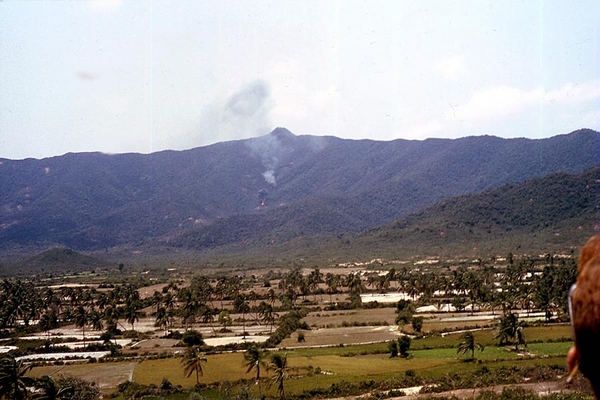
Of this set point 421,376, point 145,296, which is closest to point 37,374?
point 421,376

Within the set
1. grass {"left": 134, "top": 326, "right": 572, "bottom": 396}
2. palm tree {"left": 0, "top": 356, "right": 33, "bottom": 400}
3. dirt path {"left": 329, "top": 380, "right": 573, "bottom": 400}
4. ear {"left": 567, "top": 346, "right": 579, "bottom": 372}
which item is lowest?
grass {"left": 134, "top": 326, "right": 572, "bottom": 396}

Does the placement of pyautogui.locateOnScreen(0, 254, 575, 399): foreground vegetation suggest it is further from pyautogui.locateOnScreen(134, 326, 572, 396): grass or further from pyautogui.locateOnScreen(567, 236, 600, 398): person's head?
pyautogui.locateOnScreen(567, 236, 600, 398): person's head

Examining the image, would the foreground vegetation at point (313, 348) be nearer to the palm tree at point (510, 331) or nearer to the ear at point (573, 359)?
the palm tree at point (510, 331)

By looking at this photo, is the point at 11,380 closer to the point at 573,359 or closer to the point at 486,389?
the point at 486,389

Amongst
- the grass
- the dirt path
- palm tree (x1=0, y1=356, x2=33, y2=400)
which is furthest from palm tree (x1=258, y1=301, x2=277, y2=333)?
palm tree (x1=0, y1=356, x2=33, y2=400)

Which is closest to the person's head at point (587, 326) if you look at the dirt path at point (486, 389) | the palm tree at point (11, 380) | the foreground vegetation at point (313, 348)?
the palm tree at point (11, 380)

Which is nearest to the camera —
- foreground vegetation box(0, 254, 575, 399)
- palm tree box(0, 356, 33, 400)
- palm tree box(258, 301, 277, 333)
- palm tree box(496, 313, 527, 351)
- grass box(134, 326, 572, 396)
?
palm tree box(0, 356, 33, 400)

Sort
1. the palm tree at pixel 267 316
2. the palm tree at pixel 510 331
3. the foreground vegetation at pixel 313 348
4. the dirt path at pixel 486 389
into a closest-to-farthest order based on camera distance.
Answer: the dirt path at pixel 486 389 → the foreground vegetation at pixel 313 348 → the palm tree at pixel 510 331 → the palm tree at pixel 267 316

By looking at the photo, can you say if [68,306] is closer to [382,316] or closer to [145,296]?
[145,296]
